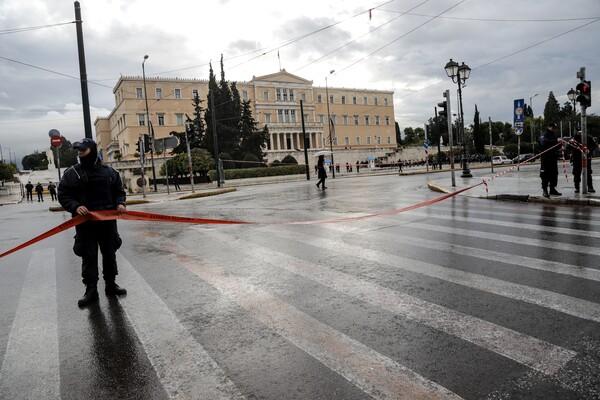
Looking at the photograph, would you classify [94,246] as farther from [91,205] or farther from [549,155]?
[549,155]

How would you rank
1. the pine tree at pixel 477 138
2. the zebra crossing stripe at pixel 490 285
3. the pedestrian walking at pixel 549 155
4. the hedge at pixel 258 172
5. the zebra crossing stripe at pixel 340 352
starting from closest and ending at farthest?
the zebra crossing stripe at pixel 340 352, the zebra crossing stripe at pixel 490 285, the pedestrian walking at pixel 549 155, the hedge at pixel 258 172, the pine tree at pixel 477 138

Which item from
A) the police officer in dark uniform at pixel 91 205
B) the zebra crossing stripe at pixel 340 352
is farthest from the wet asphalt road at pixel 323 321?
the police officer in dark uniform at pixel 91 205

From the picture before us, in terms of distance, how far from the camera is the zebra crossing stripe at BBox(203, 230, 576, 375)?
2.74 meters

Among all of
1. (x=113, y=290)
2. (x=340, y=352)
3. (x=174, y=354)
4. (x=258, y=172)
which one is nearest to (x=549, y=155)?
(x=340, y=352)

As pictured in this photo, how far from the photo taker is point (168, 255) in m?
6.62

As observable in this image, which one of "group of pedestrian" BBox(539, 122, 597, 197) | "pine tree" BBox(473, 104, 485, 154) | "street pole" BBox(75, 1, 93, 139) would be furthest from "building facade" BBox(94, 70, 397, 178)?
"group of pedestrian" BBox(539, 122, 597, 197)

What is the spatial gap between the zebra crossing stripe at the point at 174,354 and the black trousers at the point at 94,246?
16.2 inches

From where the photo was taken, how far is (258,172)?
136ft

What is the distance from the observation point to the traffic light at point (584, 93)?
9.98 meters

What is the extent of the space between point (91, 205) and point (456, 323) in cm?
398

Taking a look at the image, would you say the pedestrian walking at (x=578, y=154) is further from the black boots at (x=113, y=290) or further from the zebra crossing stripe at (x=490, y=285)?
the black boots at (x=113, y=290)

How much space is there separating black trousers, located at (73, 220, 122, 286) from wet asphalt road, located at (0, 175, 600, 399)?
0.32m

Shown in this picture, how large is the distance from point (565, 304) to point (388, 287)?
1571 millimetres

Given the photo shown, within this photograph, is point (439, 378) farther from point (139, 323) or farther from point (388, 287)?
point (139, 323)
